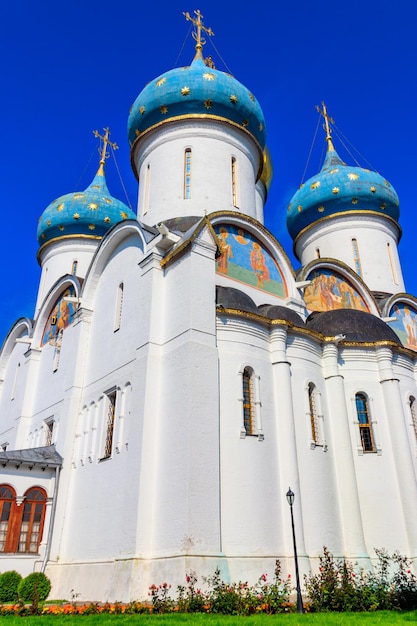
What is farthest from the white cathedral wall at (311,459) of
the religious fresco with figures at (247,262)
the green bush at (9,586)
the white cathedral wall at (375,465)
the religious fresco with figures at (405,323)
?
the religious fresco with figures at (405,323)

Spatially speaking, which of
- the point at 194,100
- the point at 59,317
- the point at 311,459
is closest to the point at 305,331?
the point at 311,459

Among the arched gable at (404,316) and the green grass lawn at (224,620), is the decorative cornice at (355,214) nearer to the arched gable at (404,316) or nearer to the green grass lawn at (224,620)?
the arched gable at (404,316)

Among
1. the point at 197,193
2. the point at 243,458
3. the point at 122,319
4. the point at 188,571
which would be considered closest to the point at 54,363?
the point at 122,319

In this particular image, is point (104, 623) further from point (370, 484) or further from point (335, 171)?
point (335, 171)

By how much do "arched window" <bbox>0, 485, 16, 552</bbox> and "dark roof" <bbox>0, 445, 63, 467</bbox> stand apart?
54cm

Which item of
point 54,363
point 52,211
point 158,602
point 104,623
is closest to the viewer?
point 104,623

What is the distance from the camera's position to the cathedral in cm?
845

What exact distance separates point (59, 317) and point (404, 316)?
1004 cm

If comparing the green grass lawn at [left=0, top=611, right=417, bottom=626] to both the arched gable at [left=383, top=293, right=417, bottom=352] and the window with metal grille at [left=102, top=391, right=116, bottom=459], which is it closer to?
the window with metal grille at [left=102, top=391, right=116, bottom=459]

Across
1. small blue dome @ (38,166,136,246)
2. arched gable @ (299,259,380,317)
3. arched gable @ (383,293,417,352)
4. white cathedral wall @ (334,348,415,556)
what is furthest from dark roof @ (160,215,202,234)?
arched gable @ (383,293,417,352)

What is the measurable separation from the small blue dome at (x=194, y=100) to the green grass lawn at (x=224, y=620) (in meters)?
12.4

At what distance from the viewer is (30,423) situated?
46.0 feet

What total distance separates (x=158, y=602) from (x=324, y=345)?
20.4 feet

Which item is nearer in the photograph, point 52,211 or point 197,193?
point 197,193
